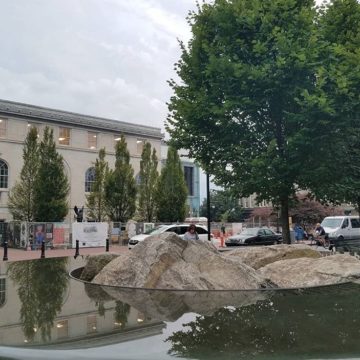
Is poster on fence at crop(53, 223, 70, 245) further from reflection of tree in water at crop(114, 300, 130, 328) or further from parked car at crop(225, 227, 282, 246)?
reflection of tree in water at crop(114, 300, 130, 328)

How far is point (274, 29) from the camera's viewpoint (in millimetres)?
11500

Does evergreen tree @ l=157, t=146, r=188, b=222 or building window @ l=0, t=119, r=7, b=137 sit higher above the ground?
building window @ l=0, t=119, r=7, b=137

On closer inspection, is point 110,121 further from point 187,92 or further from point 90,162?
point 187,92

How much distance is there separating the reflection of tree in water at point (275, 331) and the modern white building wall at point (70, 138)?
4232cm

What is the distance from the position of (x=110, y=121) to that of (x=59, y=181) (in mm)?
19055

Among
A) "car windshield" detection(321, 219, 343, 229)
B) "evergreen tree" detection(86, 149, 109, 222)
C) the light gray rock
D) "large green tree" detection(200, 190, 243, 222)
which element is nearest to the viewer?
the light gray rock

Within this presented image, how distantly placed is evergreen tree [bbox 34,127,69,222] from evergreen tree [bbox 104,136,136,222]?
175 inches

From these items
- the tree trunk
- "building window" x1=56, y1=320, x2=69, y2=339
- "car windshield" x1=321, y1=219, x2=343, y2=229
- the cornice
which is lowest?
"building window" x1=56, y1=320, x2=69, y2=339

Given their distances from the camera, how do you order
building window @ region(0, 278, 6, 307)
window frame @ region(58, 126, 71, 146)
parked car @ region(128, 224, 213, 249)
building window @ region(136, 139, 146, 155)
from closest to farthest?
building window @ region(0, 278, 6, 307)
parked car @ region(128, 224, 213, 249)
window frame @ region(58, 126, 71, 146)
building window @ region(136, 139, 146, 155)

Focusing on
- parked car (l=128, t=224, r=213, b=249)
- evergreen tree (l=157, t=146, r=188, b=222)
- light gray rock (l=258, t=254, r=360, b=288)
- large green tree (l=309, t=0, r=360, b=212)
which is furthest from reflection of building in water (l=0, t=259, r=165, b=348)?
evergreen tree (l=157, t=146, r=188, b=222)

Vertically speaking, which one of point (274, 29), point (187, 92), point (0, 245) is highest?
point (274, 29)

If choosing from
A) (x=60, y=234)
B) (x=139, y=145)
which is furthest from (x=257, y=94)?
(x=139, y=145)

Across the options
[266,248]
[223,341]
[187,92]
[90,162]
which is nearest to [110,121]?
[90,162]

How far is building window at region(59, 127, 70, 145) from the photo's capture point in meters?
49.0
